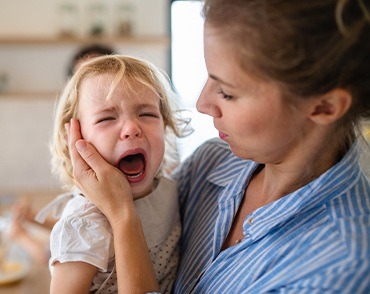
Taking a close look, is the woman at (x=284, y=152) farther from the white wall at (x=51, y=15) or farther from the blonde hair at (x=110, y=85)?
the white wall at (x=51, y=15)

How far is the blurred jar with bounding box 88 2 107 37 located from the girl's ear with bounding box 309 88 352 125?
4.32 m

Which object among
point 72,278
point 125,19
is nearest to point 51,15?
point 125,19

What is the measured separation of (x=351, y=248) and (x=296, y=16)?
1.48 ft

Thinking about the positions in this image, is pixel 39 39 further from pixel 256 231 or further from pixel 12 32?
pixel 256 231

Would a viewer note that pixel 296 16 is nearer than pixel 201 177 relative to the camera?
Yes

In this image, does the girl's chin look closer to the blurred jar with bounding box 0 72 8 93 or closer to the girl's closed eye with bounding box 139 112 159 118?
the girl's closed eye with bounding box 139 112 159 118

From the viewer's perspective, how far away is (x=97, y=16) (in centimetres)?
506

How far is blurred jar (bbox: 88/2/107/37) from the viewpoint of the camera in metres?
5.03

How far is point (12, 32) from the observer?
496 cm

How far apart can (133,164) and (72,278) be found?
36 centimetres

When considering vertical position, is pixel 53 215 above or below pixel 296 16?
below

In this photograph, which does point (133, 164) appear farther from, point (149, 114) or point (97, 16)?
point (97, 16)

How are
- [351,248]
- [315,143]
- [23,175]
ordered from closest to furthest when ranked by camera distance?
[351,248] < [315,143] < [23,175]

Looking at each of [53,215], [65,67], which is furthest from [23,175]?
[53,215]
